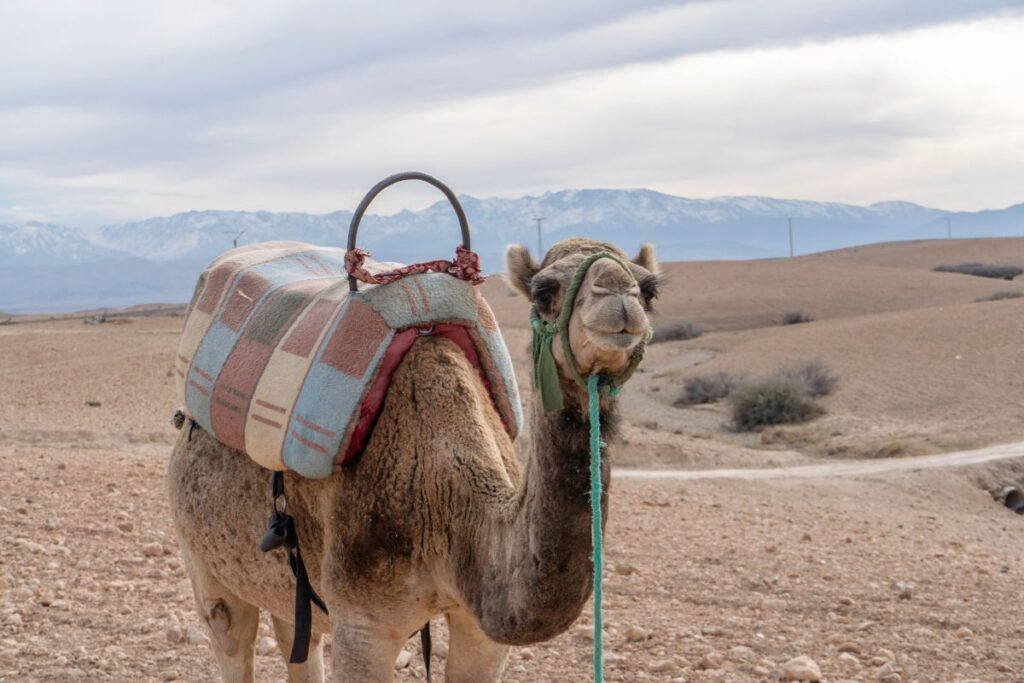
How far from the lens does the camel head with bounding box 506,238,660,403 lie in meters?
2.91

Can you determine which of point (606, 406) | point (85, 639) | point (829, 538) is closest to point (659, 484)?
point (829, 538)

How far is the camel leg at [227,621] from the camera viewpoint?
208 inches

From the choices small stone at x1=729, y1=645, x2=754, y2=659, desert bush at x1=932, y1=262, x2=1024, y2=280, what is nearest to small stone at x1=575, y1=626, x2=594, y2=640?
small stone at x1=729, y1=645, x2=754, y2=659

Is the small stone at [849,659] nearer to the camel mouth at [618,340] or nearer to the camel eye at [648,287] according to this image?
the camel eye at [648,287]

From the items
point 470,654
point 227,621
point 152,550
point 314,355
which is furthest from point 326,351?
point 152,550

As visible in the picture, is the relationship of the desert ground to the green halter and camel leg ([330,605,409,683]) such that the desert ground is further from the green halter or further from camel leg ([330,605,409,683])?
camel leg ([330,605,409,683])

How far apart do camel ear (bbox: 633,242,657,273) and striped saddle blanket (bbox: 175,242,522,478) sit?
0.97 metres

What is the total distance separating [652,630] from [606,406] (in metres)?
4.76

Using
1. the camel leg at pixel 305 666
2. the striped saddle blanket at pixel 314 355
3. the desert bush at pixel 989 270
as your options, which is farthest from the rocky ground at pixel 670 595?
the desert bush at pixel 989 270

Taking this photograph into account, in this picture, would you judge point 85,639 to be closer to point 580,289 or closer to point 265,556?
point 265,556

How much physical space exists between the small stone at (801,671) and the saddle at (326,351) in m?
3.11

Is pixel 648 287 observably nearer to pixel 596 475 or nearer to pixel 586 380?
pixel 586 380

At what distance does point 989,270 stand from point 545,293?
264 ft

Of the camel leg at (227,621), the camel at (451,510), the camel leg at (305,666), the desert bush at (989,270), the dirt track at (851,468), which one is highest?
the camel at (451,510)
